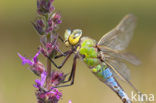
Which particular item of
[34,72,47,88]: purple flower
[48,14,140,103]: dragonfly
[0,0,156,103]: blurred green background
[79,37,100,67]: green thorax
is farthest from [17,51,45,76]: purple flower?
[0,0,156,103]: blurred green background

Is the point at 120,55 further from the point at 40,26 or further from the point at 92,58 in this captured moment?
the point at 40,26

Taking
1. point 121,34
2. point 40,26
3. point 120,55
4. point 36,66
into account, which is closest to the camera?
point 40,26

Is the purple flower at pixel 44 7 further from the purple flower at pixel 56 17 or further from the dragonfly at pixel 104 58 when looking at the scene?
the dragonfly at pixel 104 58

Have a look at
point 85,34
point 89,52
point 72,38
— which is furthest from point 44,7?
point 85,34

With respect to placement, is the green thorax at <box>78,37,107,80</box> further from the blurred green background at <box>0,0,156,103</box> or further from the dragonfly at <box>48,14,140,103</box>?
the blurred green background at <box>0,0,156,103</box>

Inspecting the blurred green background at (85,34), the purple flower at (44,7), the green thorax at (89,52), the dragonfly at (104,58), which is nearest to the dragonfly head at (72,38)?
the dragonfly at (104,58)

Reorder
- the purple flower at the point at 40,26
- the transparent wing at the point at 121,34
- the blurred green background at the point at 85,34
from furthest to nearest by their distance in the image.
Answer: the blurred green background at the point at 85,34 < the transparent wing at the point at 121,34 < the purple flower at the point at 40,26
